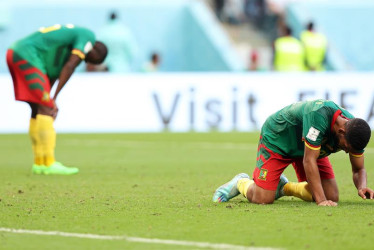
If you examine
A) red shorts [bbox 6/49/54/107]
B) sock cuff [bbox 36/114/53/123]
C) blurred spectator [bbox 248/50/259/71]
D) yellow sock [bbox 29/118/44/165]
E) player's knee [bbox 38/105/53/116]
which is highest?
red shorts [bbox 6/49/54/107]

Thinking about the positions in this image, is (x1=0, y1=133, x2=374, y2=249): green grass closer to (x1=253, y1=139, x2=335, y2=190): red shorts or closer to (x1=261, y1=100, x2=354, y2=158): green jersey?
(x1=253, y1=139, x2=335, y2=190): red shorts

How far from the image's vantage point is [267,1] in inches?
1207

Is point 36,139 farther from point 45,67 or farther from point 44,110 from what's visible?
point 45,67

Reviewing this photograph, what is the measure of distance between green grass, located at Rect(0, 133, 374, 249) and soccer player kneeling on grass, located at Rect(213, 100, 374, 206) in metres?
0.14

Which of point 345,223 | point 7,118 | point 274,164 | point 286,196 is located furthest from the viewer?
point 7,118

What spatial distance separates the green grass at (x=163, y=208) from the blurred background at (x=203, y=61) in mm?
5788

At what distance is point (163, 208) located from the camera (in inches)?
331

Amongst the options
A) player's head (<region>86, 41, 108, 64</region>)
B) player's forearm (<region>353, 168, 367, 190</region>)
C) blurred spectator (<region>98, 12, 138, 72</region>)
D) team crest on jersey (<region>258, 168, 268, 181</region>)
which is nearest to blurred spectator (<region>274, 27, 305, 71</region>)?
blurred spectator (<region>98, 12, 138, 72</region>)

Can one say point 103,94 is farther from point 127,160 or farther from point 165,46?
point 165,46

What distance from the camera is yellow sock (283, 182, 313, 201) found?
348 inches

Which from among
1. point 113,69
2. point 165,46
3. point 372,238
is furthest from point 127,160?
point 165,46

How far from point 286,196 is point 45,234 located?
3.27 m

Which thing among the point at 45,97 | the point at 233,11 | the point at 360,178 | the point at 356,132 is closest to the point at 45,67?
the point at 45,97

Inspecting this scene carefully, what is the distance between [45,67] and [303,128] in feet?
16.2
